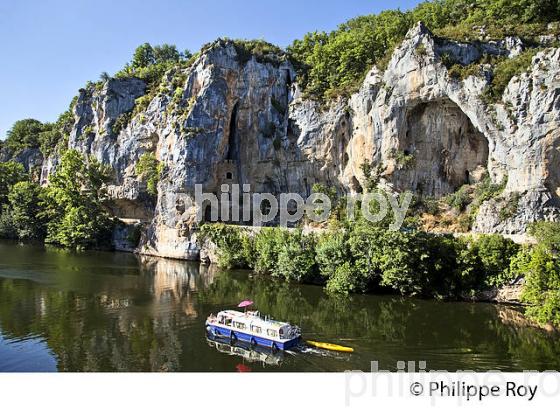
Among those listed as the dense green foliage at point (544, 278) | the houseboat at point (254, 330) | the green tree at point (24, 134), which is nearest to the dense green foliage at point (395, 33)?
the dense green foliage at point (544, 278)

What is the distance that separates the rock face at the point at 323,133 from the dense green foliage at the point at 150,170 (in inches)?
42.6

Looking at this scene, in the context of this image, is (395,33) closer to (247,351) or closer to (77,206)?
(247,351)

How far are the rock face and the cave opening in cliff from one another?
94 mm

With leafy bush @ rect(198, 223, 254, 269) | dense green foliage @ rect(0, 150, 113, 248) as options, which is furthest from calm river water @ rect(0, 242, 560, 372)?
dense green foliage @ rect(0, 150, 113, 248)

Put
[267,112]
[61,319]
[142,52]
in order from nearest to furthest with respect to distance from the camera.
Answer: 1. [61,319]
2. [267,112]
3. [142,52]

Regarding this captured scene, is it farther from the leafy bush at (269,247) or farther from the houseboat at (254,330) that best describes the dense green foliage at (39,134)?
the houseboat at (254,330)

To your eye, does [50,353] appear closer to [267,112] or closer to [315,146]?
[315,146]

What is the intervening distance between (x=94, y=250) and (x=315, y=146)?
95.1ft

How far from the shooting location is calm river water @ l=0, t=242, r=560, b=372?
60.8 feet

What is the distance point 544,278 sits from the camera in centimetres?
2264

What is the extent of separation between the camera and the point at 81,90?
6525cm

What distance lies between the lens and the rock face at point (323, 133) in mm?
32625

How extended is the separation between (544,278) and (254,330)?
50.5ft

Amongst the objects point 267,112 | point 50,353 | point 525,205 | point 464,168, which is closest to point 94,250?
point 267,112
